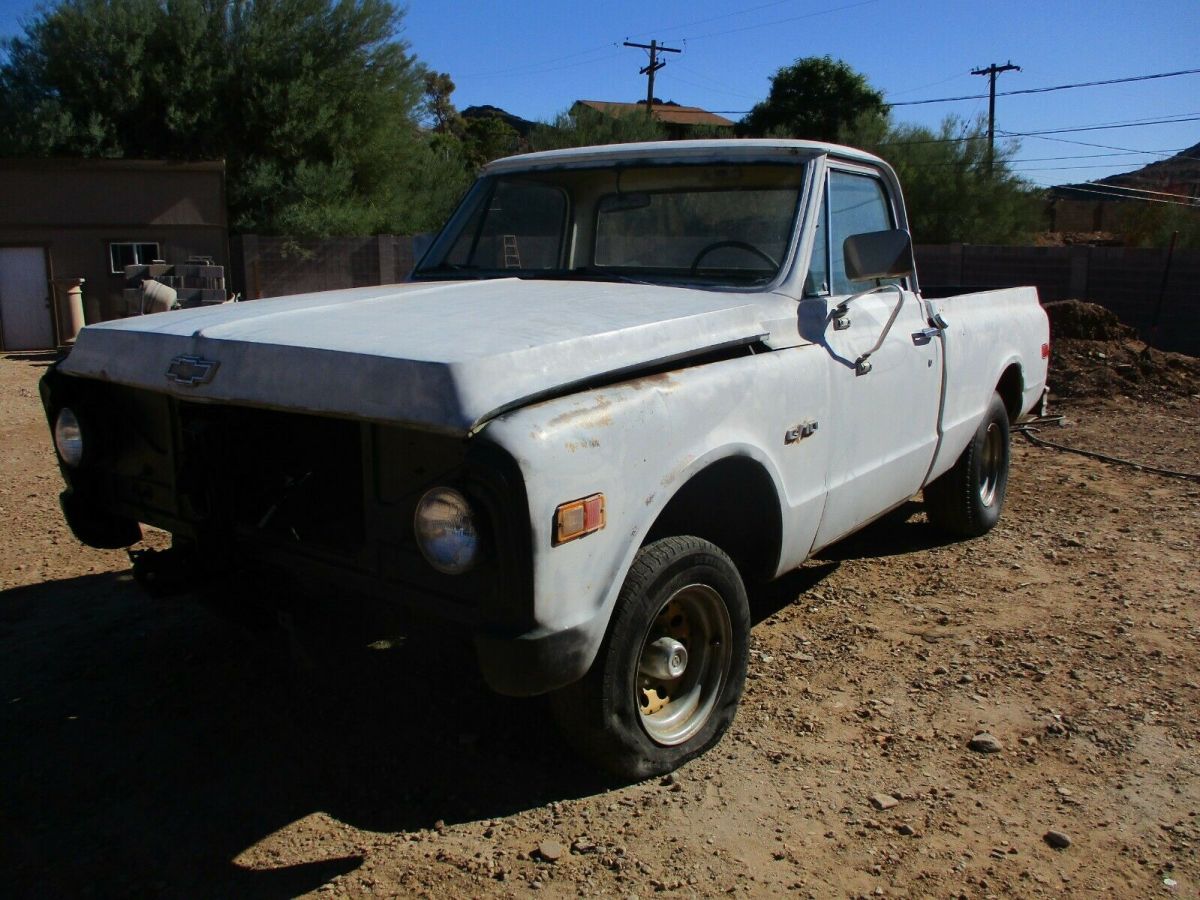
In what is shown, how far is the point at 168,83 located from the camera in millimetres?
22797

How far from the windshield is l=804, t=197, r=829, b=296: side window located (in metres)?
0.13

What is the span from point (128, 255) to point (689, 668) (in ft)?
61.6

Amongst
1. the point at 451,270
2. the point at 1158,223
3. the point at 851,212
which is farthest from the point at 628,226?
the point at 1158,223

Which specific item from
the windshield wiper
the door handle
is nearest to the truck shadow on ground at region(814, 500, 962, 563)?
the door handle

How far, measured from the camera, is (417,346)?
8.66ft

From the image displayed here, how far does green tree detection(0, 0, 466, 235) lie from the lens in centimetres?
2216

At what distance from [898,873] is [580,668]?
1.00m

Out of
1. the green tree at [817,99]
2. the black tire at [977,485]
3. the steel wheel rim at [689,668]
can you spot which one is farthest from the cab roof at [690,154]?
the green tree at [817,99]

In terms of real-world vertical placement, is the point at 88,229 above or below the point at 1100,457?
above

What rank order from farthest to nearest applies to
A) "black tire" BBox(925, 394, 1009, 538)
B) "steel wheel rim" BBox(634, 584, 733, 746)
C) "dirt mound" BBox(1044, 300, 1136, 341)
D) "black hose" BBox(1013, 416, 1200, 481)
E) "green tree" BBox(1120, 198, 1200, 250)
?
1. "green tree" BBox(1120, 198, 1200, 250)
2. "dirt mound" BBox(1044, 300, 1136, 341)
3. "black hose" BBox(1013, 416, 1200, 481)
4. "black tire" BBox(925, 394, 1009, 538)
5. "steel wheel rim" BBox(634, 584, 733, 746)

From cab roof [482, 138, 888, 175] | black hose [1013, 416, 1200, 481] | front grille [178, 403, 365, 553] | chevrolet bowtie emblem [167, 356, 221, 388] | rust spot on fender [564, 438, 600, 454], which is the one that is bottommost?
black hose [1013, 416, 1200, 481]

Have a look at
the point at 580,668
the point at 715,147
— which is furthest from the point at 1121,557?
the point at 580,668

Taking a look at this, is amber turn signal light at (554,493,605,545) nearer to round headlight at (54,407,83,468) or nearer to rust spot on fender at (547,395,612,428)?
rust spot on fender at (547,395,612,428)

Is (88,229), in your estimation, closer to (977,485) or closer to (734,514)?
(977,485)
